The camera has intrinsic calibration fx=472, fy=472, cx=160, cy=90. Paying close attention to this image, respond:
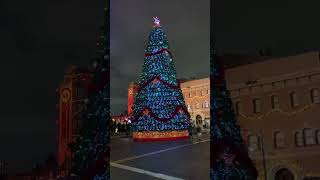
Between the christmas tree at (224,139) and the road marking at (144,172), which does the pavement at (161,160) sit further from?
the christmas tree at (224,139)

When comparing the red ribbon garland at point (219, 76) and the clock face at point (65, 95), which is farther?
the clock face at point (65, 95)

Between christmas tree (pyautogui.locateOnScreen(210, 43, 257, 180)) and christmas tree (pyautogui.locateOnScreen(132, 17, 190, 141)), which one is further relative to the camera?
christmas tree (pyautogui.locateOnScreen(132, 17, 190, 141))

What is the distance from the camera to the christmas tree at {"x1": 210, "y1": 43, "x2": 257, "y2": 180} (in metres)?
6.57

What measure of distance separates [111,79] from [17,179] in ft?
7.79

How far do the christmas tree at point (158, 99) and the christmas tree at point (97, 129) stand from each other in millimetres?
646

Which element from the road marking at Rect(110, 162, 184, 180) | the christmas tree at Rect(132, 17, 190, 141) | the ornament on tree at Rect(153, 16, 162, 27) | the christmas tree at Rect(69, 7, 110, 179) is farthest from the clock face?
the ornament on tree at Rect(153, 16, 162, 27)

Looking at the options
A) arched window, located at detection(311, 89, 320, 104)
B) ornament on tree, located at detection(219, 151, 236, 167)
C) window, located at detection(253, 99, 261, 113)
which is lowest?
ornament on tree, located at detection(219, 151, 236, 167)

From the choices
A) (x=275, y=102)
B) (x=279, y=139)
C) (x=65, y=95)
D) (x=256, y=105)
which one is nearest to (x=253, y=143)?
(x=279, y=139)

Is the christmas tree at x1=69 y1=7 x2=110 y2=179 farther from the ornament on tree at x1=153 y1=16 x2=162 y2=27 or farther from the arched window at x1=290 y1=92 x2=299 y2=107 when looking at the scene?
the arched window at x1=290 y1=92 x2=299 y2=107

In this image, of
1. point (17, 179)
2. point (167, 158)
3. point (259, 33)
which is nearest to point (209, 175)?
point (167, 158)

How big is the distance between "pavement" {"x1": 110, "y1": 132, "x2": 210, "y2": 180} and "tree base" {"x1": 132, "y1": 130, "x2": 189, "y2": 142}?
0.19m

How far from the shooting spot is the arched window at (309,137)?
6418mm

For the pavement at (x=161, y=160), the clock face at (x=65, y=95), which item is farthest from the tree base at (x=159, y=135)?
the clock face at (x=65, y=95)

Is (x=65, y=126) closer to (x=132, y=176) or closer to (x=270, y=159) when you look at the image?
(x=132, y=176)
